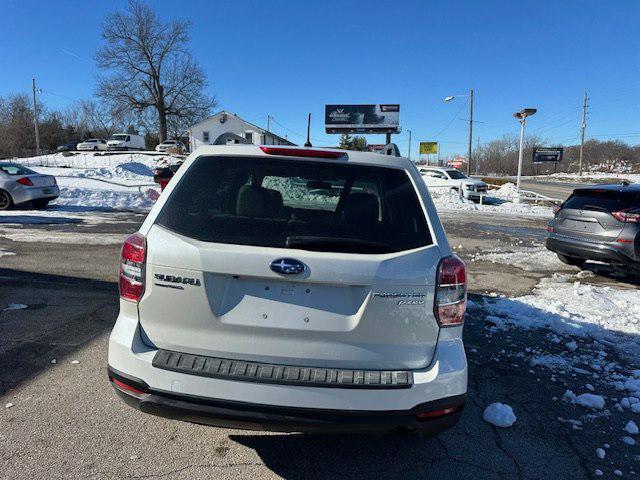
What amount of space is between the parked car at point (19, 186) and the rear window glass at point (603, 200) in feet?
49.7

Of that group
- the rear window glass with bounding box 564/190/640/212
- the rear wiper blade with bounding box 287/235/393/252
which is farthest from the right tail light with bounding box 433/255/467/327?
the rear window glass with bounding box 564/190/640/212

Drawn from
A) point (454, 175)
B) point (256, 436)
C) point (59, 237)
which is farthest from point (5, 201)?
point (454, 175)

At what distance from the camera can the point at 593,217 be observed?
7.35 metres

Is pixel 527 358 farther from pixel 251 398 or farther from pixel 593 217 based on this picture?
pixel 593 217

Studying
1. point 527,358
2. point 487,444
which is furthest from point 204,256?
point 527,358

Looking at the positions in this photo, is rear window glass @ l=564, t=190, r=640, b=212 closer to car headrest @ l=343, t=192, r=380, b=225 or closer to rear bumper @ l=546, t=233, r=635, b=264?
rear bumper @ l=546, t=233, r=635, b=264

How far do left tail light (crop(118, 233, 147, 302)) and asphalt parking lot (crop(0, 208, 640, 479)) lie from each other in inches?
40.1

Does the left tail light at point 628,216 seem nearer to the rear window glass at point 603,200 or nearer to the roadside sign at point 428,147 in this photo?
the rear window glass at point 603,200

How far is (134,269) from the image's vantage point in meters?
2.40

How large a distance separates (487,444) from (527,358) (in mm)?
1604

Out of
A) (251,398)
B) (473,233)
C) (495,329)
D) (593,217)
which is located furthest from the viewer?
(473,233)

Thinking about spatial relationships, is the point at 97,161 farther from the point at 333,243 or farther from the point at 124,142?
A: the point at 333,243

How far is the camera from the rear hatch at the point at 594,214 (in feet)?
23.2

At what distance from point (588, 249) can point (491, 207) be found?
52.5 ft
